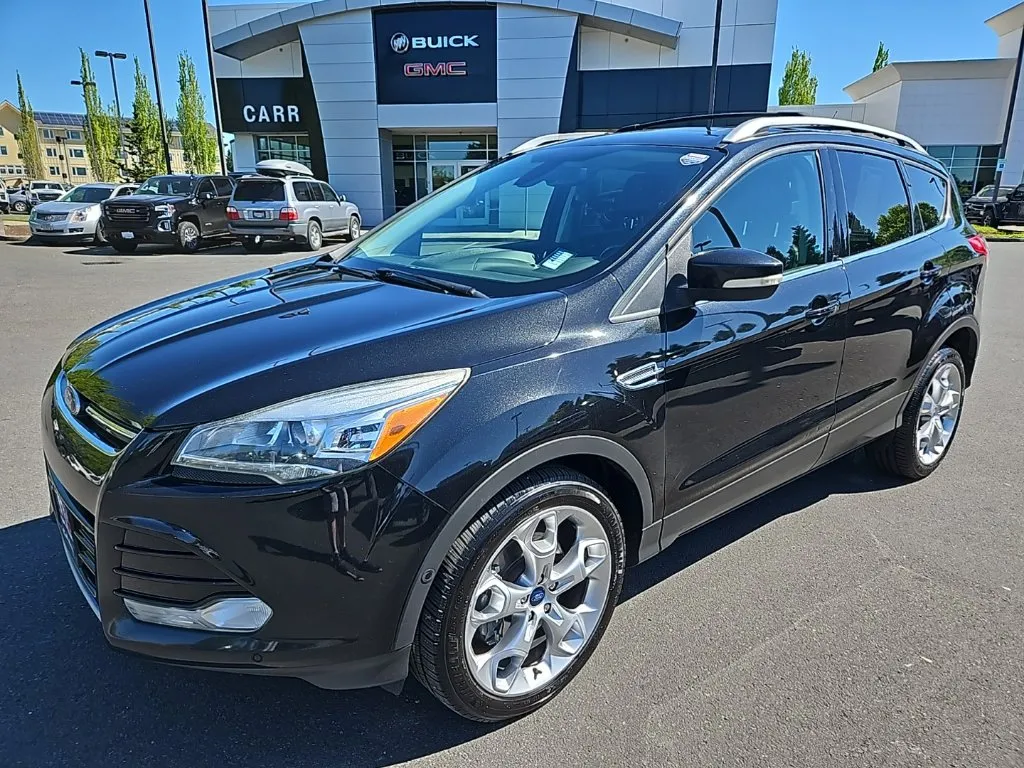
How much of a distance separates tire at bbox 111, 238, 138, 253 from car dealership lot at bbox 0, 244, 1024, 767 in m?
15.3

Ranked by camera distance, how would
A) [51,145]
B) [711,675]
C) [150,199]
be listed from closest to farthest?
[711,675] < [150,199] < [51,145]

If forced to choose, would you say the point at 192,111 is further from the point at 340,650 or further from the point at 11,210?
the point at 340,650

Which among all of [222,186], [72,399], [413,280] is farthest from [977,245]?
[222,186]

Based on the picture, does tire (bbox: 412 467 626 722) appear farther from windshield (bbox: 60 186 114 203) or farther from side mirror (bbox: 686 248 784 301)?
windshield (bbox: 60 186 114 203)

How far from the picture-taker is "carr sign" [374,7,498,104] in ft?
86.2

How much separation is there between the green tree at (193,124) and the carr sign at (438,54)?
27844mm

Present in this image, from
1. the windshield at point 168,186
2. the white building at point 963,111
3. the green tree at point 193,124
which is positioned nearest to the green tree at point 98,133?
the green tree at point 193,124

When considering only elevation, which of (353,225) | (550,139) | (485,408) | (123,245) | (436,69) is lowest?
(123,245)

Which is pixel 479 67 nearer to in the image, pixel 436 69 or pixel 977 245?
pixel 436 69

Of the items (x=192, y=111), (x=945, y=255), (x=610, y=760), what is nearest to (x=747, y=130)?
(x=945, y=255)

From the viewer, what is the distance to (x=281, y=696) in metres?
2.38

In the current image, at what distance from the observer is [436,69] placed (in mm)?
26781

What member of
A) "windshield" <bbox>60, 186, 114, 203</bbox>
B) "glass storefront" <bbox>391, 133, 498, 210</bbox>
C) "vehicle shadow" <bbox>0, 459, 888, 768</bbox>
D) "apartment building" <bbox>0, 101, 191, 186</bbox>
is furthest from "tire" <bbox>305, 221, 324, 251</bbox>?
"apartment building" <bbox>0, 101, 191, 186</bbox>

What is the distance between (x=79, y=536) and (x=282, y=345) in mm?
859
